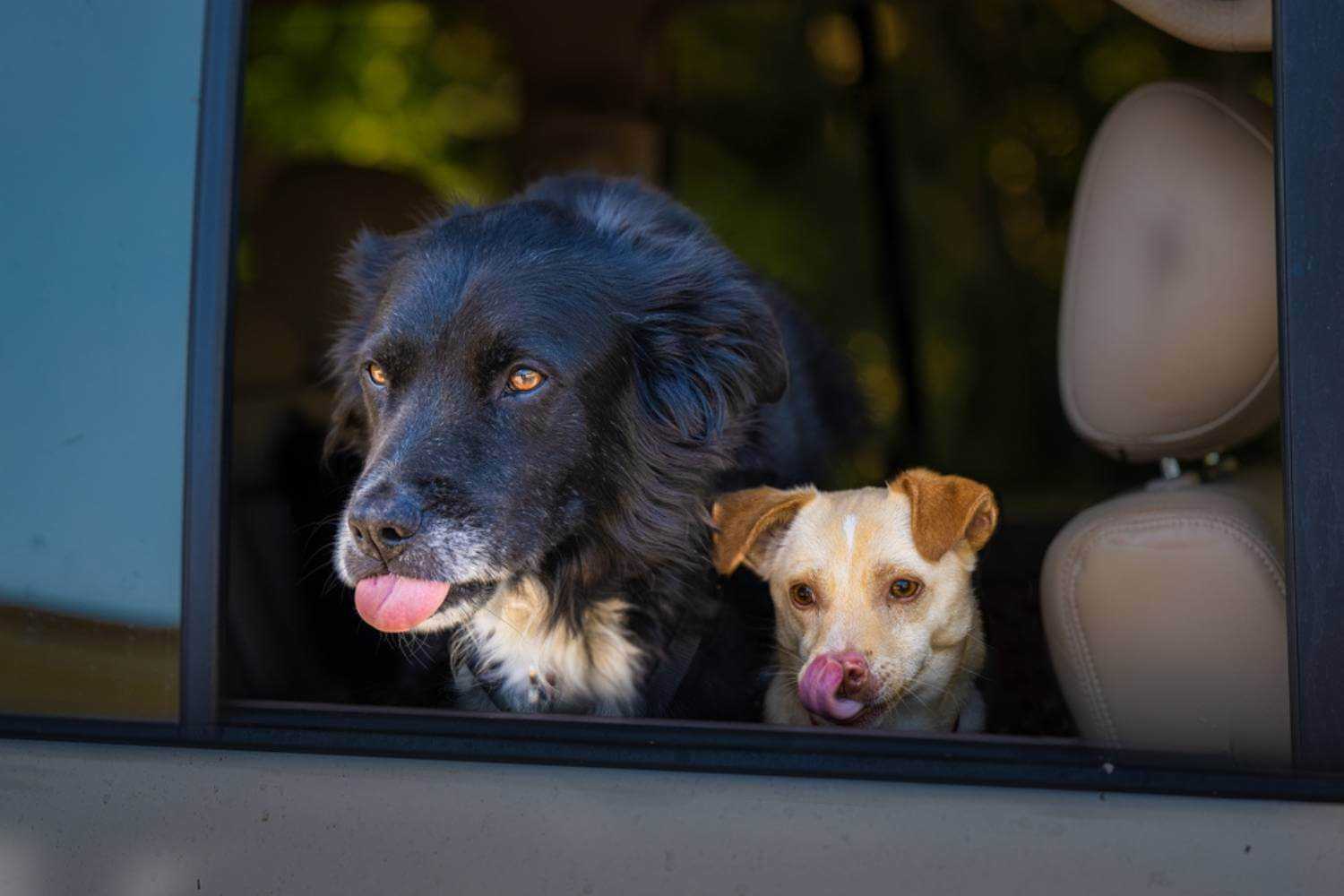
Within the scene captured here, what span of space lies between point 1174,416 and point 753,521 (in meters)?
0.60

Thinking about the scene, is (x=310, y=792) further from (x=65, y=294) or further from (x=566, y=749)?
(x=65, y=294)

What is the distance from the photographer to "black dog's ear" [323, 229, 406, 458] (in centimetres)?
248

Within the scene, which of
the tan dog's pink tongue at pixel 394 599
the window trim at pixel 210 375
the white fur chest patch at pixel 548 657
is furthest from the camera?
the white fur chest patch at pixel 548 657

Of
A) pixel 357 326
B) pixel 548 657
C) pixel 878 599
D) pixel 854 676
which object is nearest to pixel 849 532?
pixel 878 599

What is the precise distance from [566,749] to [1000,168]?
419 centimetres

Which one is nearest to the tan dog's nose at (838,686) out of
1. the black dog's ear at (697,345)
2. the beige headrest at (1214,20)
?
the black dog's ear at (697,345)

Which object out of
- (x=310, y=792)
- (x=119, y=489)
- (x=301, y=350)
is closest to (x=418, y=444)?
(x=119, y=489)

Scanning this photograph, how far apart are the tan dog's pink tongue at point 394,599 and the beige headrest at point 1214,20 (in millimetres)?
1315

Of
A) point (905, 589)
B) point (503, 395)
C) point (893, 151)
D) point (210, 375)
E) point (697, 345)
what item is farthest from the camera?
point (893, 151)

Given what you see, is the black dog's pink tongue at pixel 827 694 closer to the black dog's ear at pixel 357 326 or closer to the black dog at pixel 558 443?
the black dog at pixel 558 443

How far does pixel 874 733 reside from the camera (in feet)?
4.58

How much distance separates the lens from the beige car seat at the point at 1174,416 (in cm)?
152

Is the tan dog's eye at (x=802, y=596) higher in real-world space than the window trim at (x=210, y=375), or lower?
lower

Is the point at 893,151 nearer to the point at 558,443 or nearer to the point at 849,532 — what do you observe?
the point at 558,443
